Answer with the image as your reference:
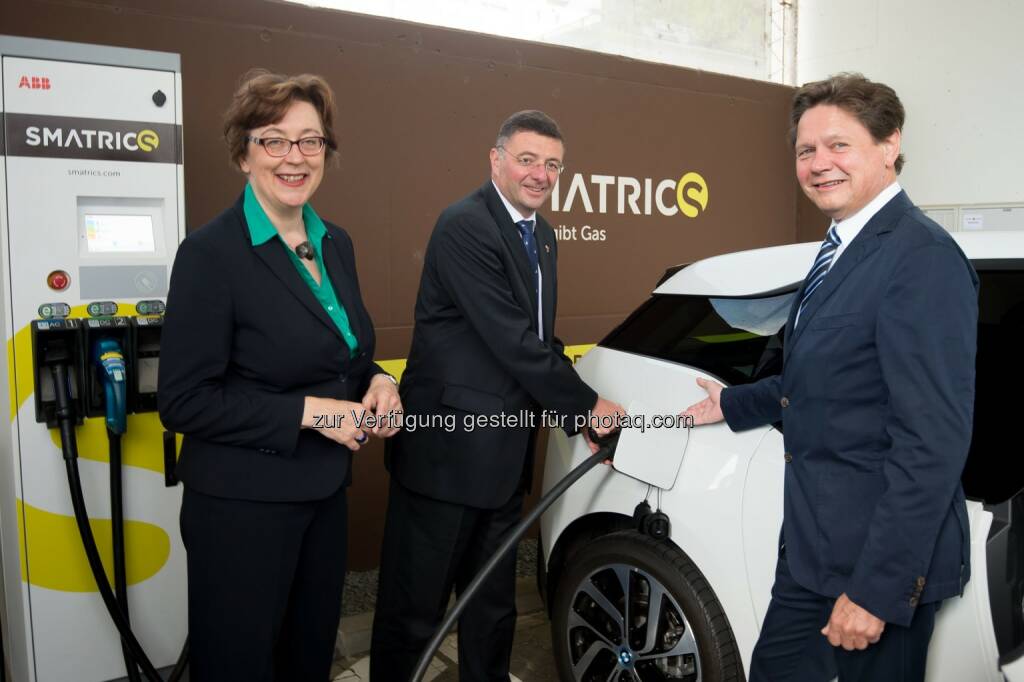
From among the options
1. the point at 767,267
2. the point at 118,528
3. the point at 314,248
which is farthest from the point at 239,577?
the point at 767,267

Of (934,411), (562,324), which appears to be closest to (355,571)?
(562,324)

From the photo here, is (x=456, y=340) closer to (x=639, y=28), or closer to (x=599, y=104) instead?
(x=599, y=104)

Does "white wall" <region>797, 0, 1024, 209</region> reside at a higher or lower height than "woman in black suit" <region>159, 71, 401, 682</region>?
higher

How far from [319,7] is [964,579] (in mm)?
3477

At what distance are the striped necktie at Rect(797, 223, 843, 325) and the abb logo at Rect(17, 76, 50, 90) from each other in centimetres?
215

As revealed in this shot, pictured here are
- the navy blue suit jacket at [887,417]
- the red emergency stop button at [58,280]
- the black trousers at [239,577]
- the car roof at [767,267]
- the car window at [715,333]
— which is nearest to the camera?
the navy blue suit jacket at [887,417]

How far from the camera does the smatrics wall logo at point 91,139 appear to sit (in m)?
2.34

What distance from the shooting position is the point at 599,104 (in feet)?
15.9

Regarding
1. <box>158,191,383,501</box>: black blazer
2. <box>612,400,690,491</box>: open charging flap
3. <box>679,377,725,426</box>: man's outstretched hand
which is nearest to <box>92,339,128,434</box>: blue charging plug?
<box>158,191,383,501</box>: black blazer

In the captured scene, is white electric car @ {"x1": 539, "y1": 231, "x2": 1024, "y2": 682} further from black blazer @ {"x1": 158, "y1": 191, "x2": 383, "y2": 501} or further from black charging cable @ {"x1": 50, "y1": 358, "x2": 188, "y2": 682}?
black charging cable @ {"x1": 50, "y1": 358, "x2": 188, "y2": 682}

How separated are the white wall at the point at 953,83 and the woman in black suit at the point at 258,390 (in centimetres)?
449

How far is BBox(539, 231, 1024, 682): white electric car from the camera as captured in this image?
1697 mm

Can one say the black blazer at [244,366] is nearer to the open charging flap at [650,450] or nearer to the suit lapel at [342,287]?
the suit lapel at [342,287]

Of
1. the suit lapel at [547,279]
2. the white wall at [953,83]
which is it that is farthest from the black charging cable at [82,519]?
the white wall at [953,83]
